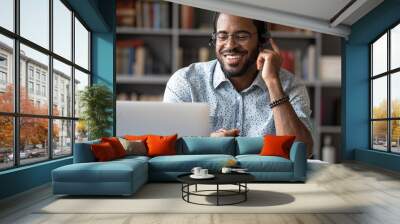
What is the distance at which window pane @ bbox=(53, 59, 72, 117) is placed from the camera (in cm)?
586

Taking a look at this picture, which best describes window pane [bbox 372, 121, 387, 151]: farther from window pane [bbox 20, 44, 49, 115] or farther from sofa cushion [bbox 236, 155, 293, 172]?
window pane [bbox 20, 44, 49, 115]

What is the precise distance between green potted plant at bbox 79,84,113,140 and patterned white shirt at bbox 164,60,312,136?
1100 mm

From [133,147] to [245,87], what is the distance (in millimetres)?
2382

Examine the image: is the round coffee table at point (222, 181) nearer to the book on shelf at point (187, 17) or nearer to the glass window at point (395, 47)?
the book on shelf at point (187, 17)

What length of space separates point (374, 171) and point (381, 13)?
281 cm

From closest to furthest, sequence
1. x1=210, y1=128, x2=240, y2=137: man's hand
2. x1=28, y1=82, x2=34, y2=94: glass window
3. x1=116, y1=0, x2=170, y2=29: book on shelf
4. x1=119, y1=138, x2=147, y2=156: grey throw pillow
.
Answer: x1=28, y1=82, x2=34, y2=94: glass window → x1=119, y1=138, x2=147, y2=156: grey throw pillow → x1=210, y1=128, x2=240, y2=137: man's hand → x1=116, y1=0, x2=170, y2=29: book on shelf

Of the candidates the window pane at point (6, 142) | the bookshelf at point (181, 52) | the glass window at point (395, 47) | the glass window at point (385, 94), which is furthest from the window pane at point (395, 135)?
the window pane at point (6, 142)

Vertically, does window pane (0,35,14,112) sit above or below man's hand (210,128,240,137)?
above

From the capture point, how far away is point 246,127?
23.3ft

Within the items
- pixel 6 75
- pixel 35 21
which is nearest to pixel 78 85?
pixel 35 21

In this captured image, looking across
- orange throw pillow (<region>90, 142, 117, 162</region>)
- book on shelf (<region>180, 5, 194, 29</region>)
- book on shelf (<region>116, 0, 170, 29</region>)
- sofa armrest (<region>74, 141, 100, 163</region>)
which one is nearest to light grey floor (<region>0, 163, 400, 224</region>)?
sofa armrest (<region>74, 141, 100, 163</region>)

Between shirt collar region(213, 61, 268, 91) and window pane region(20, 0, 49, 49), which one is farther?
shirt collar region(213, 61, 268, 91)

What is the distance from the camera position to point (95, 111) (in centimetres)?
684

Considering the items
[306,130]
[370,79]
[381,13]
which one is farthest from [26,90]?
[370,79]
